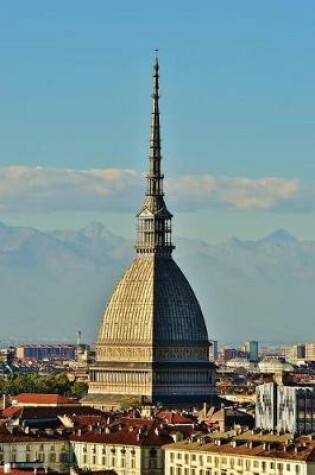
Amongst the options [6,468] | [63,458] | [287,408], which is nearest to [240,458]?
[6,468]

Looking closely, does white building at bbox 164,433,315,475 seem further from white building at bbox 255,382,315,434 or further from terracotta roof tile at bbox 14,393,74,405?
terracotta roof tile at bbox 14,393,74,405

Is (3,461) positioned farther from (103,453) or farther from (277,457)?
(277,457)

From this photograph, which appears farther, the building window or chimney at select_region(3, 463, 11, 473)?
the building window

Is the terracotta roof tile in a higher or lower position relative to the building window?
higher

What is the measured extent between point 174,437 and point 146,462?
369 centimetres

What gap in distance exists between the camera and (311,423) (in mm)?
167125

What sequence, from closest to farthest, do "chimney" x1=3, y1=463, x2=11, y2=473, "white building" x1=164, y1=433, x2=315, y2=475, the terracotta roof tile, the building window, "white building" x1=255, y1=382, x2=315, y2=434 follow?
"chimney" x1=3, y1=463, x2=11, y2=473 < "white building" x1=164, y1=433, x2=315, y2=475 < the building window < "white building" x1=255, y1=382, x2=315, y2=434 < the terracotta roof tile

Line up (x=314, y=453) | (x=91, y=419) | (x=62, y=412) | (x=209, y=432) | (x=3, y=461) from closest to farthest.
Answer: (x=314, y=453) → (x=3, y=461) → (x=209, y=432) → (x=91, y=419) → (x=62, y=412)

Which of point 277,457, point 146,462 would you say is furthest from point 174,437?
point 277,457

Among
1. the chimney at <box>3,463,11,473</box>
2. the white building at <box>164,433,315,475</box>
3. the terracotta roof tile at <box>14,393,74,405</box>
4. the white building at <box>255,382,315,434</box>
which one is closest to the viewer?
the chimney at <box>3,463,11,473</box>

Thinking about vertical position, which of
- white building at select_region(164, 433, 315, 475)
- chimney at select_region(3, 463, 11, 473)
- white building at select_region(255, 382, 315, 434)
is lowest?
chimney at select_region(3, 463, 11, 473)

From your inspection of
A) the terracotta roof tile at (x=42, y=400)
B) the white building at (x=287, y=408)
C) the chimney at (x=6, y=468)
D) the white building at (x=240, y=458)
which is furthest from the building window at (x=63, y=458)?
the terracotta roof tile at (x=42, y=400)

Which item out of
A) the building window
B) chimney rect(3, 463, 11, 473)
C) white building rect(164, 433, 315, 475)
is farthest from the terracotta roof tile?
chimney rect(3, 463, 11, 473)

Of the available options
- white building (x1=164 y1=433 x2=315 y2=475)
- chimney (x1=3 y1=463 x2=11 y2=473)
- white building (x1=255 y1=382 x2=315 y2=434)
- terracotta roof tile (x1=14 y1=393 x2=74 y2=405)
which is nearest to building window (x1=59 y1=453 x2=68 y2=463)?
white building (x1=164 y1=433 x2=315 y2=475)
